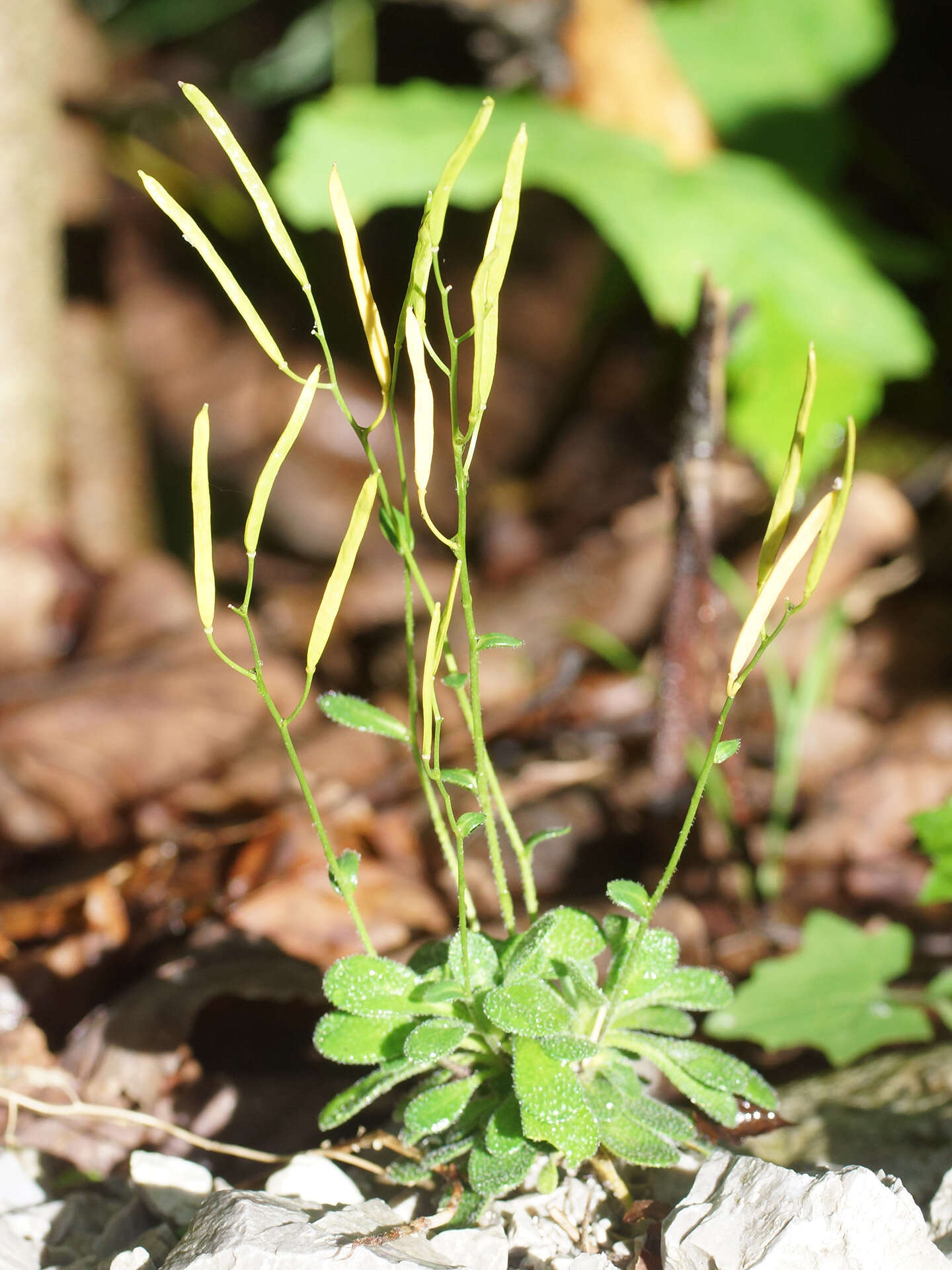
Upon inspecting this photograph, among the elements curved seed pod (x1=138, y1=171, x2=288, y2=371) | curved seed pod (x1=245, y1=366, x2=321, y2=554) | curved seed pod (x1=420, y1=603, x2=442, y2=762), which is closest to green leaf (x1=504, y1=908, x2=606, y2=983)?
curved seed pod (x1=420, y1=603, x2=442, y2=762)

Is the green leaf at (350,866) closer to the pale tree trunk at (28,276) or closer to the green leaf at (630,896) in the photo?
the green leaf at (630,896)

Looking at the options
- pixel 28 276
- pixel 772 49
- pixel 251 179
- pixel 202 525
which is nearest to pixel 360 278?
pixel 251 179

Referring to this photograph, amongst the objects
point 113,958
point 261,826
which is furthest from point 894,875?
point 113,958

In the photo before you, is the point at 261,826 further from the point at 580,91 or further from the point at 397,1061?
the point at 580,91

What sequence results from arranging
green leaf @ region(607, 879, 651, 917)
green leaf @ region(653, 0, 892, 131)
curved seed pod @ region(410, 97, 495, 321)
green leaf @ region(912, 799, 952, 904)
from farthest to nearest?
green leaf @ region(653, 0, 892, 131), green leaf @ region(912, 799, 952, 904), green leaf @ region(607, 879, 651, 917), curved seed pod @ region(410, 97, 495, 321)

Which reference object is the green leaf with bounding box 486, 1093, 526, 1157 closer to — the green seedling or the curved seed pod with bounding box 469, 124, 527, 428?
the green seedling

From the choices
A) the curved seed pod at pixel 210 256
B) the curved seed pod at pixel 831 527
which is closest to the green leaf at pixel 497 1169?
the curved seed pod at pixel 831 527
